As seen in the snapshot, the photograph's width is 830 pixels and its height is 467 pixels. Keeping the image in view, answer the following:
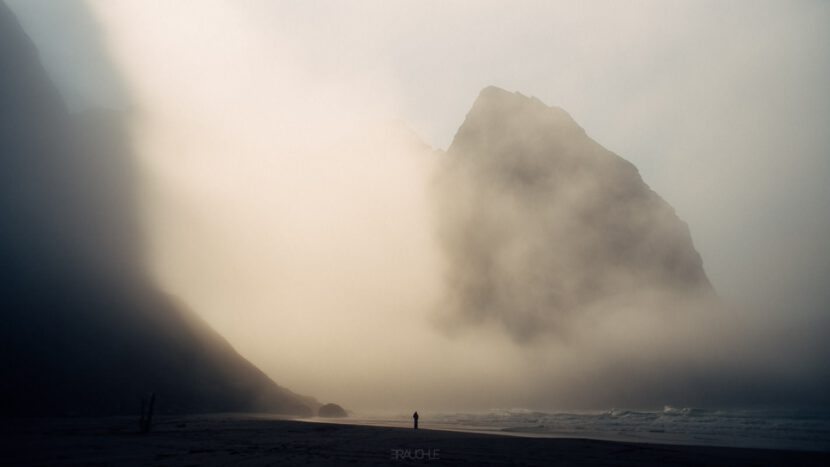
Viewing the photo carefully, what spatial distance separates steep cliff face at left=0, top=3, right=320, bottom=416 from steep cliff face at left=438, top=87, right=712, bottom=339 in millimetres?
68747

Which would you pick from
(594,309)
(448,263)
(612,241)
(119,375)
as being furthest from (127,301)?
(612,241)

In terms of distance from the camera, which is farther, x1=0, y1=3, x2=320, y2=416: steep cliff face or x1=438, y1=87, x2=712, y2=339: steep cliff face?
x1=438, y1=87, x2=712, y2=339: steep cliff face

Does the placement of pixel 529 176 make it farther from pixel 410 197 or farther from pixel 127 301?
pixel 127 301

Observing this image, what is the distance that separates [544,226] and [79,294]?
110880mm

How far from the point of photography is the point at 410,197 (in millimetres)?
140625

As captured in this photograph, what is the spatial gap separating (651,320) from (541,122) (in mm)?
67467

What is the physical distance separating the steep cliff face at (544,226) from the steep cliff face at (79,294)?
6875 centimetres

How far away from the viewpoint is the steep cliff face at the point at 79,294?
4581cm

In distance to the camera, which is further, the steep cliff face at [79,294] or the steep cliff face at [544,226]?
the steep cliff face at [544,226]

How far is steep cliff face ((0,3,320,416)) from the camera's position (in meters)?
45.8

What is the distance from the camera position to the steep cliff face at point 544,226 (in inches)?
4510

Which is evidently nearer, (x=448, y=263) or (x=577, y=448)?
(x=577, y=448)

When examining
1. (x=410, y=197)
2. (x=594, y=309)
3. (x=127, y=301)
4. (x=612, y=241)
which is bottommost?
(x=127, y=301)

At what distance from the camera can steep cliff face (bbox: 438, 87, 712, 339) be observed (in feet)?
376
